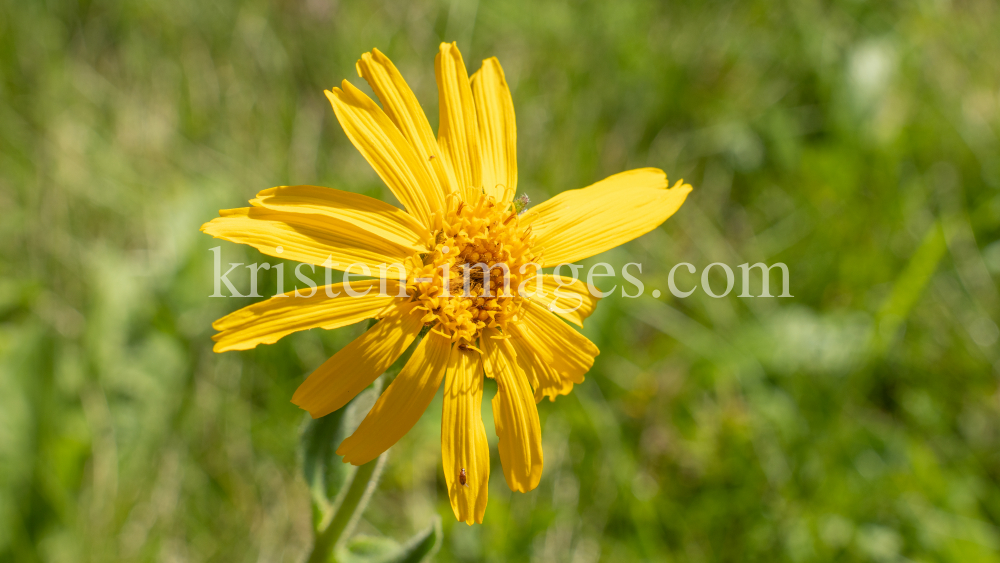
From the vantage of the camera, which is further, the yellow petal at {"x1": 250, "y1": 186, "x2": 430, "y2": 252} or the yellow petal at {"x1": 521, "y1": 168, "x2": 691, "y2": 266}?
the yellow petal at {"x1": 521, "y1": 168, "x2": 691, "y2": 266}

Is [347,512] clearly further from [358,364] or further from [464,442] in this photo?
[358,364]

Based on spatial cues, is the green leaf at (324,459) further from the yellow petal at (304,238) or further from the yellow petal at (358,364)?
the yellow petal at (304,238)

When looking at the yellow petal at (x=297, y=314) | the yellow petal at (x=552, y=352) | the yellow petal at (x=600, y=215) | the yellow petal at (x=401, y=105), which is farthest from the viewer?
the yellow petal at (x=600, y=215)

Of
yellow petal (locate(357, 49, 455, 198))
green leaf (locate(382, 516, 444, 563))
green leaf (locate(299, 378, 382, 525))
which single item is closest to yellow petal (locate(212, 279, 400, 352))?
green leaf (locate(299, 378, 382, 525))

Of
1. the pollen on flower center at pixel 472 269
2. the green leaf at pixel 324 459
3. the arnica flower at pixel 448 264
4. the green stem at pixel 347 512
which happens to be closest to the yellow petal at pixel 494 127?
the arnica flower at pixel 448 264

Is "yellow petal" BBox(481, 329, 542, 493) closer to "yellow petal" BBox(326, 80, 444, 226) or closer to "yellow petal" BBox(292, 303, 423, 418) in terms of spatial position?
"yellow petal" BBox(292, 303, 423, 418)

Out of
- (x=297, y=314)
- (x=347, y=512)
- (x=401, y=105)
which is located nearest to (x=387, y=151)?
(x=401, y=105)

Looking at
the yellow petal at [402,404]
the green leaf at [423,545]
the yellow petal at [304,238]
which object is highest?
the yellow petal at [304,238]
